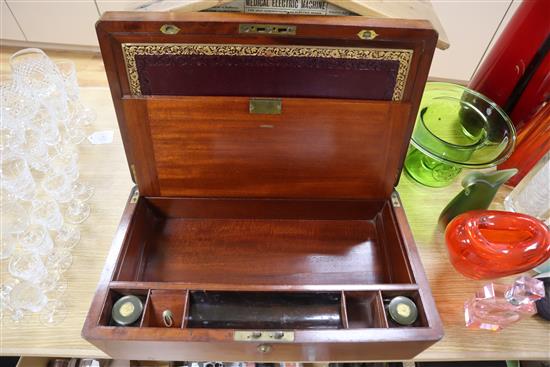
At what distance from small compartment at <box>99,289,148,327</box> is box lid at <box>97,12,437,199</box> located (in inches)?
8.9

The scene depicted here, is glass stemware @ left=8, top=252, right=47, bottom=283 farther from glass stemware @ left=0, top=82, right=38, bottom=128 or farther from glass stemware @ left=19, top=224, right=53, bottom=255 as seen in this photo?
glass stemware @ left=0, top=82, right=38, bottom=128

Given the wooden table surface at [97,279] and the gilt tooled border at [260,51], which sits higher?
the gilt tooled border at [260,51]

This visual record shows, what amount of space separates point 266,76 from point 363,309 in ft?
1.45

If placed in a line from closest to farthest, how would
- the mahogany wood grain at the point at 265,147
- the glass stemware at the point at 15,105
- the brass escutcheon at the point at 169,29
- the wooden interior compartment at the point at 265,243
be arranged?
the brass escutcheon at the point at 169,29 < the mahogany wood grain at the point at 265,147 < the wooden interior compartment at the point at 265,243 < the glass stemware at the point at 15,105

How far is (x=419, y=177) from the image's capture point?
3.18ft

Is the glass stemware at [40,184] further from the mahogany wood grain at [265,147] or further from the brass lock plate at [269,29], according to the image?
the brass lock plate at [269,29]

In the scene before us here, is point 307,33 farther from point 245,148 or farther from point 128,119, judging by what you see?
point 128,119

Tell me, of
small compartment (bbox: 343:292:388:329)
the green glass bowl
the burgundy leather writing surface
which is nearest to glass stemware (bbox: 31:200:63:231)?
the burgundy leather writing surface

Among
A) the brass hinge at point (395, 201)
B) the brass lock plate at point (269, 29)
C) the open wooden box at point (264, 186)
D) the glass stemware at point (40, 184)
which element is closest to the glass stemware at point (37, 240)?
the glass stemware at point (40, 184)

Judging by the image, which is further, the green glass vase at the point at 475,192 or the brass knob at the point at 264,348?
the green glass vase at the point at 475,192

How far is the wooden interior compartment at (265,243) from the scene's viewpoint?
2.65 feet

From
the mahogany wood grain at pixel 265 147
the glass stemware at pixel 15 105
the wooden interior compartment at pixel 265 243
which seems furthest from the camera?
the glass stemware at pixel 15 105

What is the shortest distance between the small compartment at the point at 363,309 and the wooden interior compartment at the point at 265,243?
0.34ft

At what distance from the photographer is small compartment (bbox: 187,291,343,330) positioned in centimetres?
69
